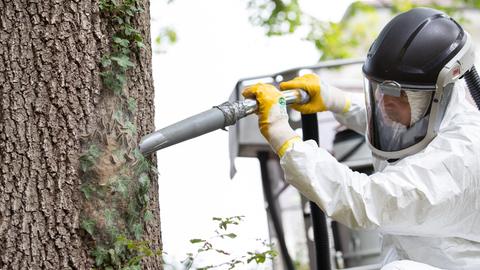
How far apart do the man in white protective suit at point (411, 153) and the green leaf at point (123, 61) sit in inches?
24.5

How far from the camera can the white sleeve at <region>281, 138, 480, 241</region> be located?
10.1 ft

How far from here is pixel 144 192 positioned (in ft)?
9.43

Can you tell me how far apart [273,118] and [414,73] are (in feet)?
1.96

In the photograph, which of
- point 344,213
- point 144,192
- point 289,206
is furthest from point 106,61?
point 289,206

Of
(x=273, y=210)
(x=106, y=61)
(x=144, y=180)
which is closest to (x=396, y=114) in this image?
(x=144, y=180)

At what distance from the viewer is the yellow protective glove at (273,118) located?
10.6ft

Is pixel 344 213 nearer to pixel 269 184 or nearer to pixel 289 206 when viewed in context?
pixel 269 184

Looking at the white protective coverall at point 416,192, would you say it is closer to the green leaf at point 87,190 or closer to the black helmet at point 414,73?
the black helmet at point 414,73

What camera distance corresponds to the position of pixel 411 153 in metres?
3.47

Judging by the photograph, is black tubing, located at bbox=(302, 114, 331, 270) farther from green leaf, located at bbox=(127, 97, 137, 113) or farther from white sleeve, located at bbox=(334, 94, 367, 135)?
green leaf, located at bbox=(127, 97, 137, 113)

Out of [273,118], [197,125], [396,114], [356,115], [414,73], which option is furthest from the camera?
[356,115]

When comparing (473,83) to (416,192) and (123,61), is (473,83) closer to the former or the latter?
(416,192)

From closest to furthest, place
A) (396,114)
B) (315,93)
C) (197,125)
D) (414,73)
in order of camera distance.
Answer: (197,125) → (414,73) → (396,114) → (315,93)

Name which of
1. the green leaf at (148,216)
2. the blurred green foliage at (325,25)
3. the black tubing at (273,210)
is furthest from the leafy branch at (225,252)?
the blurred green foliage at (325,25)
